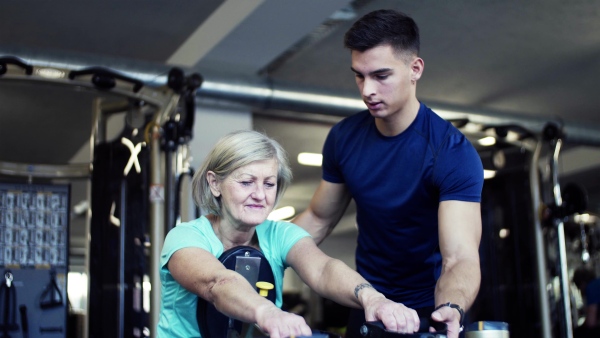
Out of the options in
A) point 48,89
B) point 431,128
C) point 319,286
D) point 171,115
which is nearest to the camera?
point 319,286

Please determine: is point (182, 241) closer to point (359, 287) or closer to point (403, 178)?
point (359, 287)

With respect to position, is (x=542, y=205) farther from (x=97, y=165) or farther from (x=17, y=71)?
(x=17, y=71)

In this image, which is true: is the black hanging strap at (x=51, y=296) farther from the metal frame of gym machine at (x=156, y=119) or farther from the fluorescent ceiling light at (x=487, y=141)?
the fluorescent ceiling light at (x=487, y=141)

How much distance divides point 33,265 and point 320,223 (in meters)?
3.02

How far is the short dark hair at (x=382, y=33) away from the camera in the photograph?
2.11 metres

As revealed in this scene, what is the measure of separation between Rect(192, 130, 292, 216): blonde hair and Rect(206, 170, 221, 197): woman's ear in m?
0.01

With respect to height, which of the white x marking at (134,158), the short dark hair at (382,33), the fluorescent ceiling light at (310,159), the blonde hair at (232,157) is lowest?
the blonde hair at (232,157)

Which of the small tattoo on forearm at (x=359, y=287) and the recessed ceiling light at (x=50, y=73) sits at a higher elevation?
the recessed ceiling light at (x=50, y=73)

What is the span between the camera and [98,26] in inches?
217

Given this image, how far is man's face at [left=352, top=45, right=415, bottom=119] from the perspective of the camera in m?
2.10

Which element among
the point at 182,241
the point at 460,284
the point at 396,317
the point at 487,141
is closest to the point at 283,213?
the point at 487,141

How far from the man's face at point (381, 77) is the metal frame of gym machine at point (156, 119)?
8.40ft

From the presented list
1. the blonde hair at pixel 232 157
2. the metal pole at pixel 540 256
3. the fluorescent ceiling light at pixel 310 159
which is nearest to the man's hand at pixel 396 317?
the blonde hair at pixel 232 157

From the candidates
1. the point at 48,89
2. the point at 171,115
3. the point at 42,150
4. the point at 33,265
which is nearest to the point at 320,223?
the point at 171,115
